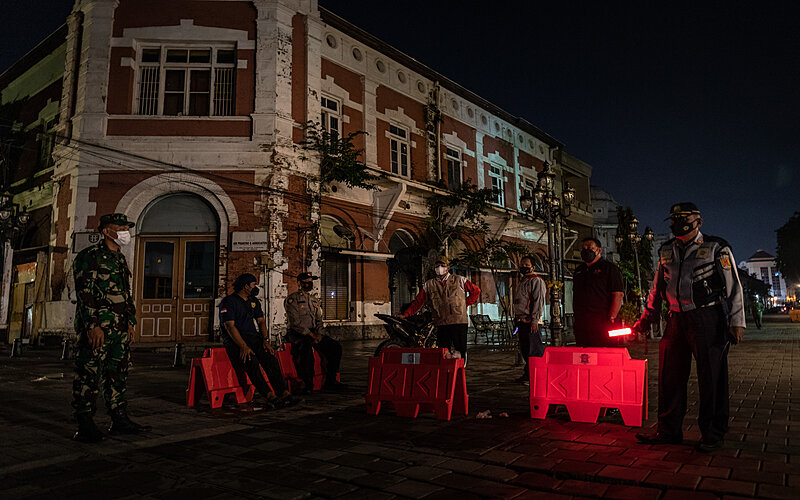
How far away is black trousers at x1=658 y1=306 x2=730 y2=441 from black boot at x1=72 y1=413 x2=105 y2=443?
4866 mm

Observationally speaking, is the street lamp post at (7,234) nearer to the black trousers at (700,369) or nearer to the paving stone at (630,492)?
the black trousers at (700,369)

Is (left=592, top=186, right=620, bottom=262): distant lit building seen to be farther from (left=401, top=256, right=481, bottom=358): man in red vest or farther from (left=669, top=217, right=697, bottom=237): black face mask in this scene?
(left=669, top=217, right=697, bottom=237): black face mask

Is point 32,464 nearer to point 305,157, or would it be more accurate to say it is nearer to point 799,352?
point 305,157

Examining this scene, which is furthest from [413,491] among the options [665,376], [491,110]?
[491,110]

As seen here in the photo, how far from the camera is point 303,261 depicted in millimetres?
14680

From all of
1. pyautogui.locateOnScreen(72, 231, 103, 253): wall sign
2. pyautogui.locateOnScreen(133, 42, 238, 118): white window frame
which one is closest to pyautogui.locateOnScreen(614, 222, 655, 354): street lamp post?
pyautogui.locateOnScreen(133, 42, 238, 118): white window frame

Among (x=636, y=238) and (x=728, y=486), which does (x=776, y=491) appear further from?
(x=636, y=238)

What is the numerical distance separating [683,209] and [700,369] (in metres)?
1.37

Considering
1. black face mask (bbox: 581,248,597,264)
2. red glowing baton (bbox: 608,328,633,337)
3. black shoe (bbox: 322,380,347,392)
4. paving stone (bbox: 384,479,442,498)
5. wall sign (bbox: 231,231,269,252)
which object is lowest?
paving stone (bbox: 384,479,442,498)

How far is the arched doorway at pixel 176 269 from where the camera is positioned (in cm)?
1358

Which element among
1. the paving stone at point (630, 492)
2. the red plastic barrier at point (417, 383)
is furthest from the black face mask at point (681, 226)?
the red plastic barrier at point (417, 383)

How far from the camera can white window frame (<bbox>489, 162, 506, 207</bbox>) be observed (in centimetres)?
2408

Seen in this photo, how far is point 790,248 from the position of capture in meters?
59.3

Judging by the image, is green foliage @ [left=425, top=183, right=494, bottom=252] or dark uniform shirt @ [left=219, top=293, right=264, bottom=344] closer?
dark uniform shirt @ [left=219, top=293, right=264, bottom=344]
